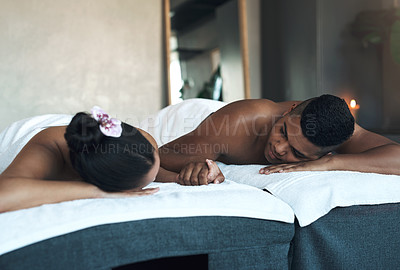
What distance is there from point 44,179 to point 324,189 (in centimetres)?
81

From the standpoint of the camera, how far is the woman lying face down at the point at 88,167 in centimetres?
102

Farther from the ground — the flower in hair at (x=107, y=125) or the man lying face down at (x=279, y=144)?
the flower in hair at (x=107, y=125)

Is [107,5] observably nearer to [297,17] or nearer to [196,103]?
[297,17]

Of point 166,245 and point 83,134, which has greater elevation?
point 83,134

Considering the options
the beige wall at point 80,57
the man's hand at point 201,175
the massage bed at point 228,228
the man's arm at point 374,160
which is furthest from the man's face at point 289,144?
the beige wall at point 80,57

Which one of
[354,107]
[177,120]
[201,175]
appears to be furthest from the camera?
[354,107]

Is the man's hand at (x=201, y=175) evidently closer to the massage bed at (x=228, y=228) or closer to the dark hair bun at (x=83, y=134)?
the massage bed at (x=228, y=228)

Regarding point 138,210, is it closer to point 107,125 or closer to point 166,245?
point 166,245

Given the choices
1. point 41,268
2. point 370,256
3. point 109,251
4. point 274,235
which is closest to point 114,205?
point 109,251

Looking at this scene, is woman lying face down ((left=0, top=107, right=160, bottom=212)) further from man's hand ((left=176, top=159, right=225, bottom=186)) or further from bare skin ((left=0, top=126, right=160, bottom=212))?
man's hand ((left=176, top=159, right=225, bottom=186))

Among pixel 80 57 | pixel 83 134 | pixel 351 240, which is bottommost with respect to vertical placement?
pixel 351 240

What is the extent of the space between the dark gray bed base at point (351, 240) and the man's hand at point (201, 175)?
1.08ft

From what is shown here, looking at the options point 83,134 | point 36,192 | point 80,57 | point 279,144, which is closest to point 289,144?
point 279,144

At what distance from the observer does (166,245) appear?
1.02m
